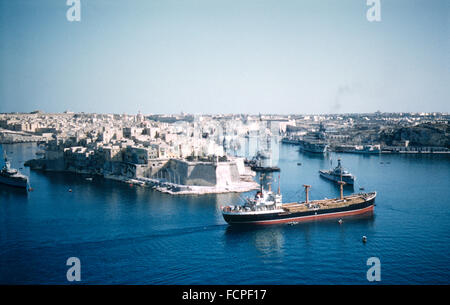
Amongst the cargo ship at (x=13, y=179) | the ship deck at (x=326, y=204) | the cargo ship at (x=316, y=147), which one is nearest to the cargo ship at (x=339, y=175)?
the ship deck at (x=326, y=204)

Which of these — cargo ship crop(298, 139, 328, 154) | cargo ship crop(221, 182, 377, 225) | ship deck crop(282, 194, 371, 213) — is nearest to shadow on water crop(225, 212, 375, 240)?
cargo ship crop(221, 182, 377, 225)

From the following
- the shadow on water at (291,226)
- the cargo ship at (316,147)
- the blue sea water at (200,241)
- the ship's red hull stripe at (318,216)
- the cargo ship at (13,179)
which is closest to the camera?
the blue sea water at (200,241)

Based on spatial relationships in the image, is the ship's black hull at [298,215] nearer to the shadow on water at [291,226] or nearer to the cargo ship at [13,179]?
the shadow on water at [291,226]

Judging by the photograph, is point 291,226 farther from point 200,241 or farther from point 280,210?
point 200,241

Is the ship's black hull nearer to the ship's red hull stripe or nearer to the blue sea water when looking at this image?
the ship's red hull stripe

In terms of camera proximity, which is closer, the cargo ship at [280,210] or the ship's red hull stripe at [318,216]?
the cargo ship at [280,210]

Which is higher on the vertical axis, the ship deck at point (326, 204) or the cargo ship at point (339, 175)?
the cargo ship at point (339, 175)

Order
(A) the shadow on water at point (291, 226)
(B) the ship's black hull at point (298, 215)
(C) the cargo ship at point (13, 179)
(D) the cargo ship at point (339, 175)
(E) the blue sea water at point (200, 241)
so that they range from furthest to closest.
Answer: (D) the cargo ship at point (339, 175) → (C) the cargo ship at point (13, 179) → (B) the ship's black hull at point (298, 215) → (A) the shadow on water at point (291, 226) → (E) the blue sea water at point (200, 241)

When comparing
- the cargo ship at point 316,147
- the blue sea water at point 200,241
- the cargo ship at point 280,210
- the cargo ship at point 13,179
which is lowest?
the blue sea water at point 200,241
